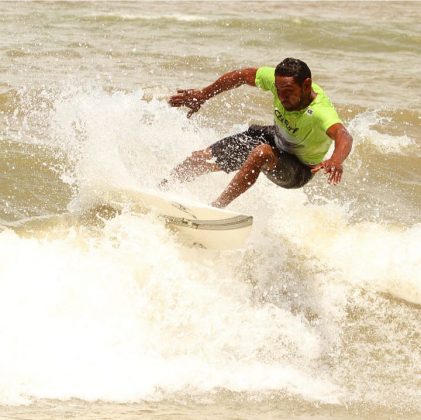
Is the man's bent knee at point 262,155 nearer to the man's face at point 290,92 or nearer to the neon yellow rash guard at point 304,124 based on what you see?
the neon yellow rash guard at point 304,124

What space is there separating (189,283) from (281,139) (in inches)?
54.7

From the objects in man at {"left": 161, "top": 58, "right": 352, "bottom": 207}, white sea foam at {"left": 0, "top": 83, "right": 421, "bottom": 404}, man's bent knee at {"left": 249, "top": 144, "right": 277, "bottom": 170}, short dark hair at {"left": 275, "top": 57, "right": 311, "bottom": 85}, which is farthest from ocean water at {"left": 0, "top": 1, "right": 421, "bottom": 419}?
short dark hair at {"left": 275, "top": 57, "right": 311, "bottom": 85}

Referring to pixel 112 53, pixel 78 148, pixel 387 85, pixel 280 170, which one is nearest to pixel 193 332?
pixel 280 170

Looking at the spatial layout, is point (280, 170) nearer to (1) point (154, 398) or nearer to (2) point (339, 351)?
(2) point (339, 351)

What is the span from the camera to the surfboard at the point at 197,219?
6613 millimetres

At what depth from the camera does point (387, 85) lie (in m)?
15.7

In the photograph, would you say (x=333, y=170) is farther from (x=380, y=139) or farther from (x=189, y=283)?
(x=380, y=139)

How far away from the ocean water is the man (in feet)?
1.74

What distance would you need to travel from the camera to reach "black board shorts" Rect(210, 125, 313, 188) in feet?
22.1

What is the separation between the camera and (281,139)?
6750 millimetres

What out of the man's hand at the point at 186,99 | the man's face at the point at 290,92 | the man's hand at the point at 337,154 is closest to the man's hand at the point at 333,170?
the man's hand at the point at 337,154

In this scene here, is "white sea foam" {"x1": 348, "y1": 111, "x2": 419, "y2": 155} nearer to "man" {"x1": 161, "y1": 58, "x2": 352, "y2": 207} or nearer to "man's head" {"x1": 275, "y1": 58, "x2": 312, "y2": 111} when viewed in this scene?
"man" {"x1": 161, "y1": 58, "x2": 352, "y2": 207}

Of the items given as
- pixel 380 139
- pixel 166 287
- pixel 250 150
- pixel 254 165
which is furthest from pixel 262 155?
pixel 380 139

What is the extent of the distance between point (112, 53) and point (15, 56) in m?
2.21
